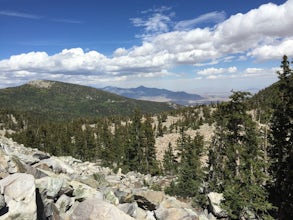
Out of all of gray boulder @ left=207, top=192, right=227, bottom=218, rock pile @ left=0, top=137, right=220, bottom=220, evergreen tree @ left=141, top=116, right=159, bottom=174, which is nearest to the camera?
rock pile @ left=0, top=137, right=220, bottom=220

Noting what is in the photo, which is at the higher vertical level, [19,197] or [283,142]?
[19,197]

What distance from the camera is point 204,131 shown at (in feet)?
358

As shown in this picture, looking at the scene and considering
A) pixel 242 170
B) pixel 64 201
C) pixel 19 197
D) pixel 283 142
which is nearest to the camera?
pixel 19 197

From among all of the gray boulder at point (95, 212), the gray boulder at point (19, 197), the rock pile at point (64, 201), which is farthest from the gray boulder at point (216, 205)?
the gray boulder at point (19, 197)

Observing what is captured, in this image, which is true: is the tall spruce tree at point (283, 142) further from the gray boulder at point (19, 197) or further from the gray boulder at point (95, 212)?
the gray boulder at point (19, 197)

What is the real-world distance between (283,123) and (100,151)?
70.1m

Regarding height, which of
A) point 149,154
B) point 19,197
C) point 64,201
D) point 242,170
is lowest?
point 149,154

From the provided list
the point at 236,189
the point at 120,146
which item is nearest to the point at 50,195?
the point at 236,189

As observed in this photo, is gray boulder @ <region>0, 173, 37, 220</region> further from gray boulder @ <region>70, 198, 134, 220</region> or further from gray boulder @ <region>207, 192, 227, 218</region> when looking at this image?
gray boulder @ <region>207, 192, 227, 218</region>

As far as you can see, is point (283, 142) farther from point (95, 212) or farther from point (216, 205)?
point (95, 212)

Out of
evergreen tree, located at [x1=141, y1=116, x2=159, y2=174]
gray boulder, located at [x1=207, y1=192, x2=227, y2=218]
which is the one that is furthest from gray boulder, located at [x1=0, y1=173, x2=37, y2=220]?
evergreen tree, located at [x1=141, y1=116, x2=159, y2=174]

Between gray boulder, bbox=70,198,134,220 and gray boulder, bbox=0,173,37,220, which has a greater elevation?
gray boulder, bbox=0,173,37,220

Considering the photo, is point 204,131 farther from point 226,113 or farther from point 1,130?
point 1,130

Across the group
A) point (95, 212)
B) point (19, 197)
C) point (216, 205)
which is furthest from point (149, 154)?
point (19, 197)
